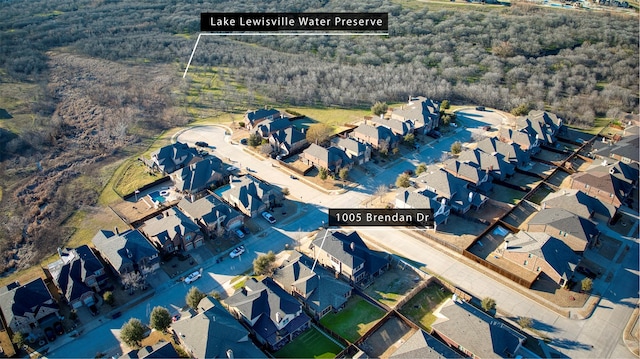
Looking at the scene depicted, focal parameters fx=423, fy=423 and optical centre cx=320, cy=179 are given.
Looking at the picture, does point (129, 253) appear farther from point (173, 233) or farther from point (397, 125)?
point (397, 125)

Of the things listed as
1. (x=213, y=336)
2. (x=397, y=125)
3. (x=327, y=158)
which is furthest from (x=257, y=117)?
(x=213, y=336)

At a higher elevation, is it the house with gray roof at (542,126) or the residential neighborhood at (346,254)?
the house with gray roof at (542,126)

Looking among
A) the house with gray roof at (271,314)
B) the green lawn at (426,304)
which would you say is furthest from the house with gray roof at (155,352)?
the green lawn at (426,304)

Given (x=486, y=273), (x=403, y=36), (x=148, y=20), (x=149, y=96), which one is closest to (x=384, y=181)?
(x=486, y=273)

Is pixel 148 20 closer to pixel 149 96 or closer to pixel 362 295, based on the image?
pixel 149 96

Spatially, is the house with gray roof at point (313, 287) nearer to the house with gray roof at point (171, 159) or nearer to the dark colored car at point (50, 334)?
the dark colored car at point (50, 334)

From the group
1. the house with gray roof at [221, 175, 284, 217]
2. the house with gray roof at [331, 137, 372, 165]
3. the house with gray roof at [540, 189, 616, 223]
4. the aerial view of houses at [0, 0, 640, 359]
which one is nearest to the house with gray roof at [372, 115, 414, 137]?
the aerial view of houses at [0, 0, 640, 359]

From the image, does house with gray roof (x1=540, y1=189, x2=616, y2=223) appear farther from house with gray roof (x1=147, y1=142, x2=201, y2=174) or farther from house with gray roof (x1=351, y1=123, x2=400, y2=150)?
house with gray roof (x1=147, y1=142, x2=201, y2=174)
